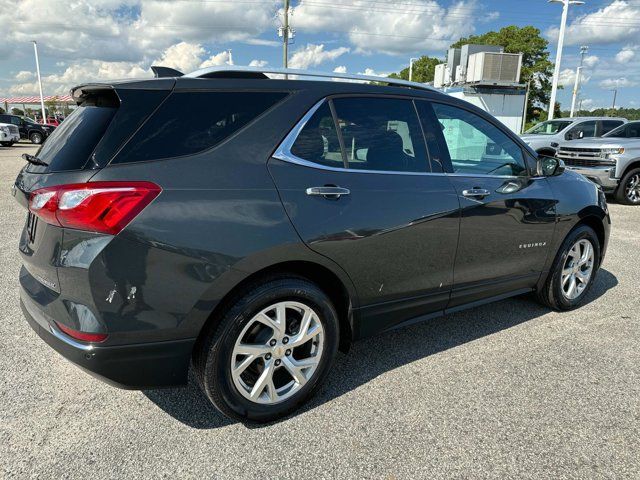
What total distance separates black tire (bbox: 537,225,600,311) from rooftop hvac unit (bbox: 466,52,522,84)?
16.0 meters

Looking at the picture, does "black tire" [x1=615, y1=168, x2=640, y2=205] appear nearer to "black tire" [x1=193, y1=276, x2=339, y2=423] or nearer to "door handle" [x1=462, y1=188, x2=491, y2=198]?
"door handle" [x1=462, y1=188, x2=491, y2=198]

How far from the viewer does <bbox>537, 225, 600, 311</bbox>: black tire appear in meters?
3.98

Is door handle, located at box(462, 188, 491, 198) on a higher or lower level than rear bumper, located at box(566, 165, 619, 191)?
higher

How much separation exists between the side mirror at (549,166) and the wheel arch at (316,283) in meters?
2.05

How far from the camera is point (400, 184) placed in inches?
111

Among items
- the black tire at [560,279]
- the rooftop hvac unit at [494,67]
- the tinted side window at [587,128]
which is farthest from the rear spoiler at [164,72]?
the rooftop hvac unit at [494,67]

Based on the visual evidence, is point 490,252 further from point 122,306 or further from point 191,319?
point 122,306

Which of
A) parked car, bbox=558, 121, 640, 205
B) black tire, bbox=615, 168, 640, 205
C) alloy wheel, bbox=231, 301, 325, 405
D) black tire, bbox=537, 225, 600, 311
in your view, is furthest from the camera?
black tire, bbox=615, 168, 640, 205

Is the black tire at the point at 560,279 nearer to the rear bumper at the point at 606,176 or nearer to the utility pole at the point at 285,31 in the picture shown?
the rear bumper at the point at 606,176

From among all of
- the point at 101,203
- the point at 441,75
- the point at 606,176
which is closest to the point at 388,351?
the point at 101,203

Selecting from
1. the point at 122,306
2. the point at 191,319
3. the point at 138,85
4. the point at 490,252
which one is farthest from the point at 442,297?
the point at 138,85

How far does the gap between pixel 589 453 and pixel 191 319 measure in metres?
2.04

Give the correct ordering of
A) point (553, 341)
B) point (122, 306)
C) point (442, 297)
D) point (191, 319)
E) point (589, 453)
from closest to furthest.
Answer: point (122, 306) → point (191, 319) → point (589, 453) → point (442, 297) → point (553, 341)

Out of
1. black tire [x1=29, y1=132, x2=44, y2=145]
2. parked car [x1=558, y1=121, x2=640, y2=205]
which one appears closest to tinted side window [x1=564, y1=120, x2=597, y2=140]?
parked car [x1=558, y1=121, x2=640, y2=205]
